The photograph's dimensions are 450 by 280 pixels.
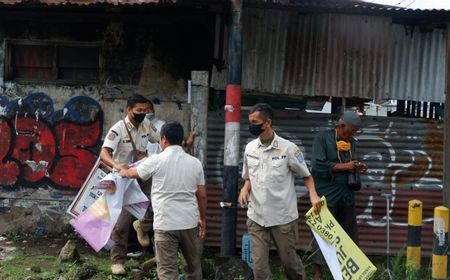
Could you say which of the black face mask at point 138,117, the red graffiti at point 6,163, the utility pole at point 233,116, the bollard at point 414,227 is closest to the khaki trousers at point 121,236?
the black face mask at point 138,117

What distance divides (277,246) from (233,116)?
1.71m

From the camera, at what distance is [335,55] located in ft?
22.3

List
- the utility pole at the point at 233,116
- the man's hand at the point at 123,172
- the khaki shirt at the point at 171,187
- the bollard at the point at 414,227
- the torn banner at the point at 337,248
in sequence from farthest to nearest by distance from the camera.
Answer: the utility pole at the point at 233,116 < the bollard at the point at 414,227 < the man's hand at the point at 123,172 < the torn banner at the point at 337,248 < the khaki shirt at the point at 171,187

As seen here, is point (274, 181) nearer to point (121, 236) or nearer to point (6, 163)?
point (121, 236)

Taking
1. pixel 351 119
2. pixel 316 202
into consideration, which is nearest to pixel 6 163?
pixel 316 202

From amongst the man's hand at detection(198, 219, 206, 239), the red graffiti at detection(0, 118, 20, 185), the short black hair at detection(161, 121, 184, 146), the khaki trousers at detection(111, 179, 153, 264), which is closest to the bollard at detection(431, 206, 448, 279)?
the man's hand at detection(198, 219, 206, 239)

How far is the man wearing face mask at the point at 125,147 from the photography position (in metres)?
5.61

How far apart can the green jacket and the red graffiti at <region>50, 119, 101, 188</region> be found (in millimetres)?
3341

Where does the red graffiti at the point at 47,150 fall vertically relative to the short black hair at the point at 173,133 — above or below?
below

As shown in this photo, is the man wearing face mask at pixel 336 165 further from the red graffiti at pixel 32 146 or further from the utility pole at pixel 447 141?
the red graffiti at pixel 32 146

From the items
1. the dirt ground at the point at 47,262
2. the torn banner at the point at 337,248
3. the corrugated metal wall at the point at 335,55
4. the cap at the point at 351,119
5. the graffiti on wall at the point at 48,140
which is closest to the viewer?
the torn banner at the point at 337,248

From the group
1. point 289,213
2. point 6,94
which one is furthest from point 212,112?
point 6,94

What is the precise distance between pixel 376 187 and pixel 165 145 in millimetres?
3335

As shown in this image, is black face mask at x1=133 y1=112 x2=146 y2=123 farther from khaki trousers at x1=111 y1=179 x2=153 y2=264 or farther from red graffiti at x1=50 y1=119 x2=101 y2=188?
red graffiti at x1=50 y1=119 x2=101 y2=188
